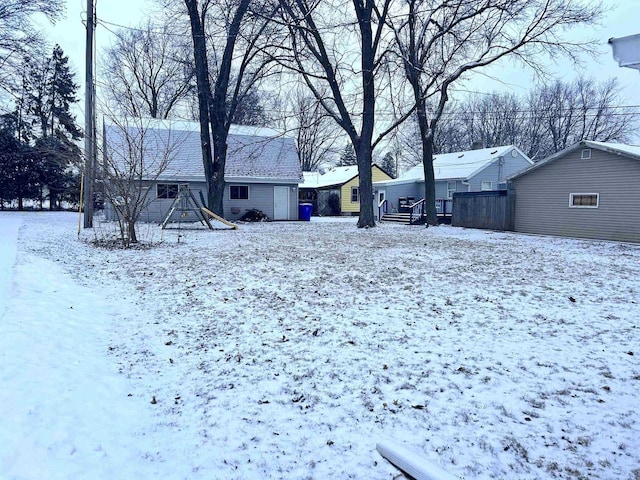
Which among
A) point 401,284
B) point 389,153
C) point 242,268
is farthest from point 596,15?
point 389,153

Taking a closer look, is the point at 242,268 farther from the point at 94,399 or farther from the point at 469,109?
the point at 469,109

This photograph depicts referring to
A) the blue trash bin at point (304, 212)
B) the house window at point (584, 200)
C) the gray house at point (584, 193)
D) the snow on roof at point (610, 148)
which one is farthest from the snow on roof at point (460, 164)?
the house window at point (584, 200)

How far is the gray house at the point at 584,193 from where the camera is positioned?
A: 44.2 ft

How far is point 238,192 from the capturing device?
23.5 m

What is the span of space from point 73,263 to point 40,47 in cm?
1977

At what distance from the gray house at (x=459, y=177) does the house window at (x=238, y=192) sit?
31.0 feet

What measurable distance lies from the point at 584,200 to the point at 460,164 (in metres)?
13.1

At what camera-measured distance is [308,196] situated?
33.6m

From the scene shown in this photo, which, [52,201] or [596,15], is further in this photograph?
[52,201]

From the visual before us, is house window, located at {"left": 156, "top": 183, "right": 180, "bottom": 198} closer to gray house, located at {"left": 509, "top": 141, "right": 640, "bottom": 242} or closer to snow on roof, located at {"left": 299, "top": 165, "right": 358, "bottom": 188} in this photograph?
snow on roof, located at {"left": 299, "top": 165, "right": 358, "bottom": 188}

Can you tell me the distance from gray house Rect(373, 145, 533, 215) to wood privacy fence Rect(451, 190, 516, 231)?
3.66 m

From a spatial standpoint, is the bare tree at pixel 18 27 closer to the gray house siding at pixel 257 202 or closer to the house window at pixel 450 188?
the gray house siding at pixel 257 202

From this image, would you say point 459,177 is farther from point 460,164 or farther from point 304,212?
point 304,212

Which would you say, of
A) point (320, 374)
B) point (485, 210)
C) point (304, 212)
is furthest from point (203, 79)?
point (320, 374)
